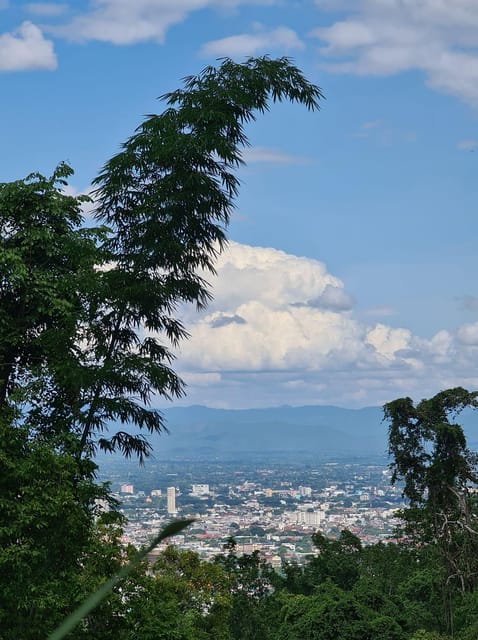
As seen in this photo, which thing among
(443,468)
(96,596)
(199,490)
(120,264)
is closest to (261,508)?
(199,490)

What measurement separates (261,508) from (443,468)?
166 feet

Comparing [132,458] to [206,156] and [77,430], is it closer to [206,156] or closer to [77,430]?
[77,430]

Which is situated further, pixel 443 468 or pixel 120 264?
pixel 443 468

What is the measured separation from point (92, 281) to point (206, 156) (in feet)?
8.04

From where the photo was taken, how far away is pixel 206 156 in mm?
14539

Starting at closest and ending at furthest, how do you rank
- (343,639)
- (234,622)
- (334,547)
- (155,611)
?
(155,611) < (343,639) < (234,622) < (334,547)

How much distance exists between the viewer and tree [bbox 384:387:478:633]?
77.4 feet

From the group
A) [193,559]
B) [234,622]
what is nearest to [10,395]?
[193,559]

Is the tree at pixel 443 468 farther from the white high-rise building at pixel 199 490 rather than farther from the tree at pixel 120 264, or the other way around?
the white high-rise building at pixel 199 490

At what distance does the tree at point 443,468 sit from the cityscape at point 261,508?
513 centimetres

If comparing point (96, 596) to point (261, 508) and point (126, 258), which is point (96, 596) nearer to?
point (126, 258)

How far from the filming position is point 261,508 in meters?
73.6

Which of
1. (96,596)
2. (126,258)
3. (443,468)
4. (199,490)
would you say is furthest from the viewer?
(199,490)

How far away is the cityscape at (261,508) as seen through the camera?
4128 cm
